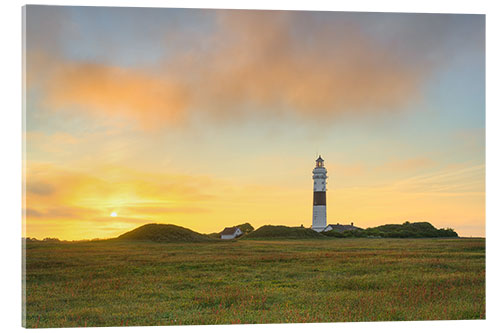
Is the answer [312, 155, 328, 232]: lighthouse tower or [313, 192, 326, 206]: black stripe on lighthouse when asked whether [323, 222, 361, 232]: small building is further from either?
[313, 192, 326, 206]: black stripe on lighthouse

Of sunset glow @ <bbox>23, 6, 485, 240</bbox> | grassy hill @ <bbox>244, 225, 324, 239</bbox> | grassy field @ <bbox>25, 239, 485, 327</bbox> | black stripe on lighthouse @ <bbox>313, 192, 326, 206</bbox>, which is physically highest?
sunset glow @ <bbox>23, 6, 485, 240</bbox>

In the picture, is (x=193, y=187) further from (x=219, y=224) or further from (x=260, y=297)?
(x=260, y=297)

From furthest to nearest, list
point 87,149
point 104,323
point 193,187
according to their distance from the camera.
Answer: point 193,187 → point 87,149 → point 104,323

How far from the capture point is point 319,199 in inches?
578

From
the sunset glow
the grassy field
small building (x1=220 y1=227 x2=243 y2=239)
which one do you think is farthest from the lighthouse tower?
small building (x1=220 y1=227 x2=243 y2=239)

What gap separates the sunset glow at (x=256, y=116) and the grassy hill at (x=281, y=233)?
85 centimetres

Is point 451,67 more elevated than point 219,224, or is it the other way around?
point 451,67

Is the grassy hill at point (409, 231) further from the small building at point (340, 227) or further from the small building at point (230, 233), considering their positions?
the small building at point (230, 233)

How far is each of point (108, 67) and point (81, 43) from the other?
775 mm

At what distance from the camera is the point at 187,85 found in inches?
543

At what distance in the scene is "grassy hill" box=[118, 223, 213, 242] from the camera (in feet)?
46.0

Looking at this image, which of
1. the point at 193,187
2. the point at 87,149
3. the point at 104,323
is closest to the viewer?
the point at 104,323

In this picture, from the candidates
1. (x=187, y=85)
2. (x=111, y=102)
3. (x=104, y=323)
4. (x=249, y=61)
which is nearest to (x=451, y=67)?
(x=249, y=61)

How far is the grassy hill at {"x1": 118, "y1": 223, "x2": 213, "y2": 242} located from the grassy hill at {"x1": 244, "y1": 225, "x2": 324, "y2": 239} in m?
1.78
